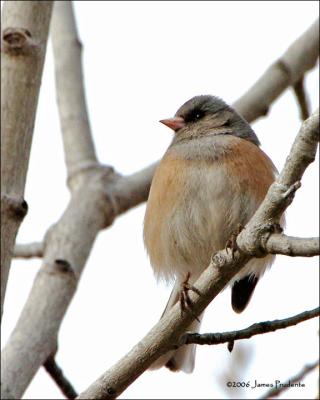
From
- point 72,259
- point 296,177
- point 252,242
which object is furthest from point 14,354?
point 296,177

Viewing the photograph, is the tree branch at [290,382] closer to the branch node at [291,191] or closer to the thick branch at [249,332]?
the thick branch at [249,332]

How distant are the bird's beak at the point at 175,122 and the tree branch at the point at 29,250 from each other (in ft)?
3.02

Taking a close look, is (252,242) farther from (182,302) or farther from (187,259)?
(187,259)

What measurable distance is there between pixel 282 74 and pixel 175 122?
86 cm

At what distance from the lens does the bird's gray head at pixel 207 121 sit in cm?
392

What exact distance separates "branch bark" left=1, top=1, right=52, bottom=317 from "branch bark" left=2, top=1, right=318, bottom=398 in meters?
0.40

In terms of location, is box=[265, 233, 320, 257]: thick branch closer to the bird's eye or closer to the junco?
the junco

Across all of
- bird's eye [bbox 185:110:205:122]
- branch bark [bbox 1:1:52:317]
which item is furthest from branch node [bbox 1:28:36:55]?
bird's eye [bbox 185:110:205:122]

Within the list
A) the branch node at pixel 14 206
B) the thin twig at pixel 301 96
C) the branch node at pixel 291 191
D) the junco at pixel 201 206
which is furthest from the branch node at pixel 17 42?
the thin twig at pixel 301 96

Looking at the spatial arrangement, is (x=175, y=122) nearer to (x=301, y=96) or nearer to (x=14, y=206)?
(x=301, y=96)

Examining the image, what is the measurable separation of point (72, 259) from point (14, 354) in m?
0.64

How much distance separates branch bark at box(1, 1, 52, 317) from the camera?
2979mm

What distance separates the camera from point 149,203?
361cm

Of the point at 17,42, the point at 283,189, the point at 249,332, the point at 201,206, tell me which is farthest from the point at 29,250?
the point at 283,189
